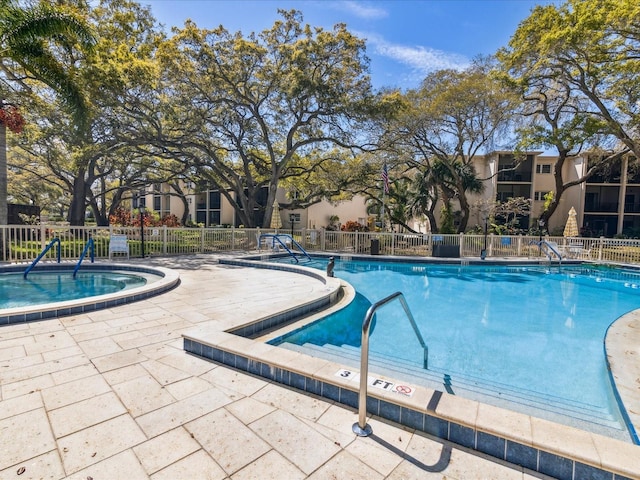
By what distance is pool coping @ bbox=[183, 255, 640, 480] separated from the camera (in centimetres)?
177

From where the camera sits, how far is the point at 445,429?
6.91 feet

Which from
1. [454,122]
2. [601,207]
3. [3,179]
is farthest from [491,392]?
[601,207]

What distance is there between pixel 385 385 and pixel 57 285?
7845 mm

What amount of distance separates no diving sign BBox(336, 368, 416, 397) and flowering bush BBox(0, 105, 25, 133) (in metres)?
11.5

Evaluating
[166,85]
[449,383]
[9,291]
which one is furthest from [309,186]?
[449,383]

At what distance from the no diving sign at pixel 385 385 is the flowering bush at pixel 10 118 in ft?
37.8

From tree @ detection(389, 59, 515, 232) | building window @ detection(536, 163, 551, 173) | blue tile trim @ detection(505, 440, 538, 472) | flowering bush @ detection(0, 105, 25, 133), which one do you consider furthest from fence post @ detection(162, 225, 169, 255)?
building window @ detection(536, 163, 551, 173)

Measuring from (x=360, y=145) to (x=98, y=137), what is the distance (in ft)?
38.0

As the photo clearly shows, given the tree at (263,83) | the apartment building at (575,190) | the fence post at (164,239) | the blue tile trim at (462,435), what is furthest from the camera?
the apartment building at (575,190)

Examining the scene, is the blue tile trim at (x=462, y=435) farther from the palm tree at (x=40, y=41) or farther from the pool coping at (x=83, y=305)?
the palm tree at (x=40, y=41)

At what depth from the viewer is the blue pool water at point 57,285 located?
19.9 feet

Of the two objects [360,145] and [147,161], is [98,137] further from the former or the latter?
[360,145]

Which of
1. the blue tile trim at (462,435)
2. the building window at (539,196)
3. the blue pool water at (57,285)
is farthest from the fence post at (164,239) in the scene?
the building window at (539,196)

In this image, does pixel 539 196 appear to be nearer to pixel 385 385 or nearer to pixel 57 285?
pixel 385 385
